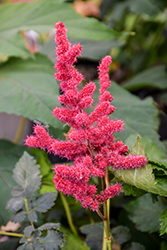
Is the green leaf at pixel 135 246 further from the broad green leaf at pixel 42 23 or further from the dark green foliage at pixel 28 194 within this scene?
the broad green leaf at pixel 42 23

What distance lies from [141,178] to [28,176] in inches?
6.1

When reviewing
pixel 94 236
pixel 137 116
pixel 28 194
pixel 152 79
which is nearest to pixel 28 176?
pixel 28 194

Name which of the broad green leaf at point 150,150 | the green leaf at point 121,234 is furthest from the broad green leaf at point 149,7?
the green leaf at point 121,234

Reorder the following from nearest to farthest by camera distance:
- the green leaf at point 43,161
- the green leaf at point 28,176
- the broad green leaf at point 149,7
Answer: the green leaf at point 28,176 → the green leaf at point 43,161 → the broad green leaf at point 149,7

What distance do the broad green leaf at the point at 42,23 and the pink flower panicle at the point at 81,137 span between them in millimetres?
265

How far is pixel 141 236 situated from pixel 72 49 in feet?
1.28

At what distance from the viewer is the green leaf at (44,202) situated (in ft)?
1.04

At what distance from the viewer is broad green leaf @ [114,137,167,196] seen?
260mm

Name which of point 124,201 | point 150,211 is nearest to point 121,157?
point 150,211

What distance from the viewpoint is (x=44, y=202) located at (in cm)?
32

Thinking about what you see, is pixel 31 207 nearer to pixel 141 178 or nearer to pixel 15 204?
pixel 15 204

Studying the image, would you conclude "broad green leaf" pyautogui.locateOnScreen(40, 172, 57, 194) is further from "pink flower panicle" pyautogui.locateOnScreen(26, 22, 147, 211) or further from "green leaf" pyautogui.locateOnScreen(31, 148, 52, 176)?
"pink flower panicle" pyautogui.locateOnScreen(26, 22, 147, 211)

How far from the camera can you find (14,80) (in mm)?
481

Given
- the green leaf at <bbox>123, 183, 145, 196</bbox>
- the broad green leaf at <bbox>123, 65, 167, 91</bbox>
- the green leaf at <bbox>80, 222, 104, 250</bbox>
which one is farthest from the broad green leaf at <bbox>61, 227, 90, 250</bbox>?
the broad green leaf at <bbox>123, 65, 167, 91</bbox>
